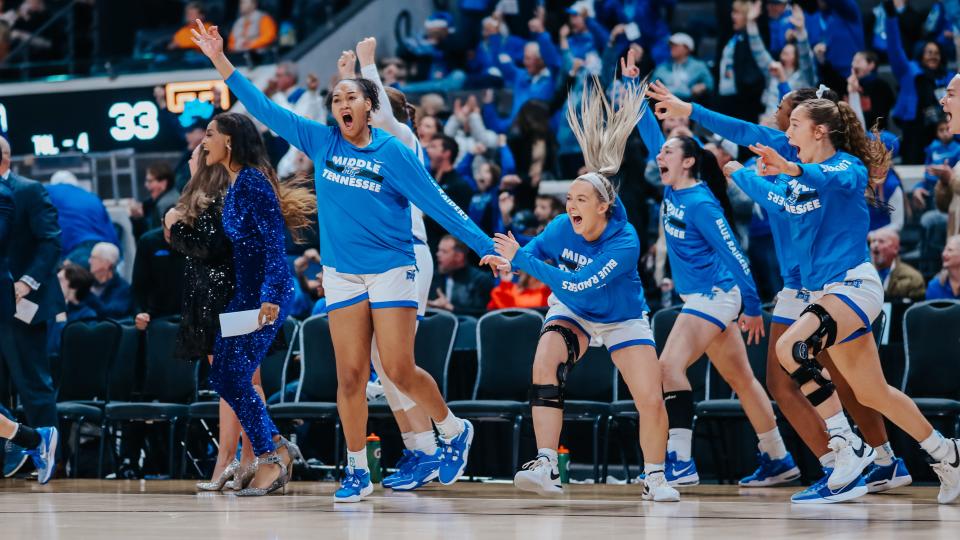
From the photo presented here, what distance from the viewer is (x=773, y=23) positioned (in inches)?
492

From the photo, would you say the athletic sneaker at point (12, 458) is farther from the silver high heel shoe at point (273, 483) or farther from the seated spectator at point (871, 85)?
the seated spectator at point (871, 85)

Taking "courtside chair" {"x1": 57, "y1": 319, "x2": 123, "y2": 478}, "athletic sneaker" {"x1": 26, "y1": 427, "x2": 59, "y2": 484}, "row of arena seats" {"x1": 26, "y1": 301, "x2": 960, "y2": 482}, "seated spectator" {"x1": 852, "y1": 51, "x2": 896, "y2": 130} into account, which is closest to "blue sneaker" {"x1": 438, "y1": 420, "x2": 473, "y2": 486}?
"row of arena seats" {"x1": 26, "y1": 301, "x2": 960, "y2": 482}

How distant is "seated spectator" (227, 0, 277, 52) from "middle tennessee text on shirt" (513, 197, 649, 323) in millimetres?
9566

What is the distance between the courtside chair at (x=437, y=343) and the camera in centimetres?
931

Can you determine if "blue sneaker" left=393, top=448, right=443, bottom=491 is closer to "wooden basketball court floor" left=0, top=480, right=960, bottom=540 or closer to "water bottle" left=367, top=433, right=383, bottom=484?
"wooden basketball court floor" left=0, top=480, right=960, bottom=540

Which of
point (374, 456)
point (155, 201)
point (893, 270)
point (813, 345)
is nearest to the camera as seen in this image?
point (813, 345)

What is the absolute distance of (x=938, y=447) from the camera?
257 inches

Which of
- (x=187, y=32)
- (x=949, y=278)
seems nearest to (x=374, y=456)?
(x=949, y=278)

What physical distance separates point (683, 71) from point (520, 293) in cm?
334

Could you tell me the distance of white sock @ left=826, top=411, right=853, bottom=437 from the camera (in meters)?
6.61

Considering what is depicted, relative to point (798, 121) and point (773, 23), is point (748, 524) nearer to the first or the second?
point (798, 121)

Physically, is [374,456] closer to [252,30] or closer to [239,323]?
[239,323]

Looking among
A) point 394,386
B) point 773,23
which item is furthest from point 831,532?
point 773,23

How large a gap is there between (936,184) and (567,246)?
4546mm
